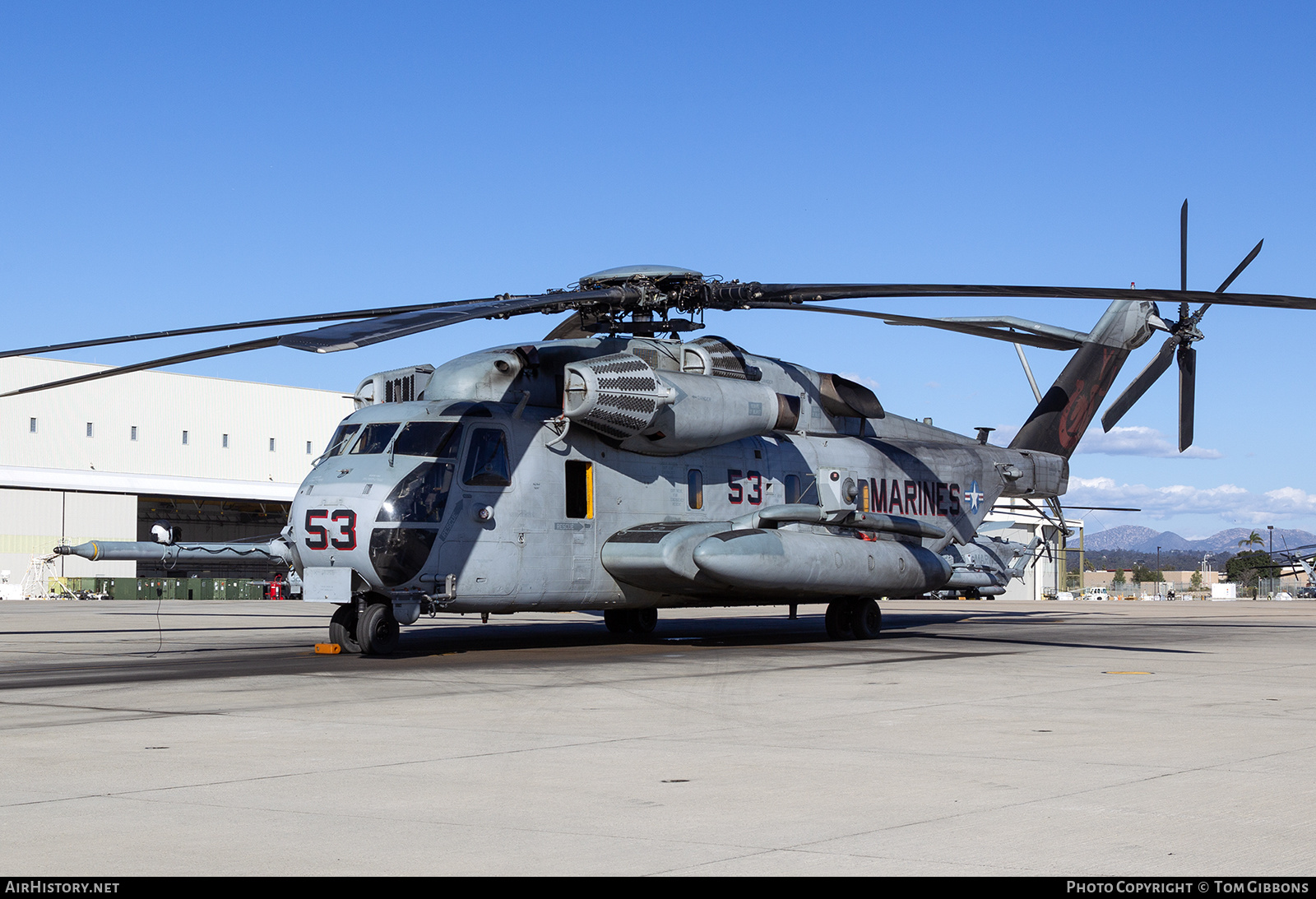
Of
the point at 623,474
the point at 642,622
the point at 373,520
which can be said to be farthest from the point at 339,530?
the point at 642,622

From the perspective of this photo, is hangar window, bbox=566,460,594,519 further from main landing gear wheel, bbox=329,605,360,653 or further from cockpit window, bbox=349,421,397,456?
main landing gear wheel, bbox=329,605,360,653

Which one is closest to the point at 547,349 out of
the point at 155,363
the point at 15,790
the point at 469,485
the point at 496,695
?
the point at 469,485

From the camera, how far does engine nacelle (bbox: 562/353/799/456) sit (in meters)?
18.1

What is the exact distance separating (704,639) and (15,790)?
15.7m

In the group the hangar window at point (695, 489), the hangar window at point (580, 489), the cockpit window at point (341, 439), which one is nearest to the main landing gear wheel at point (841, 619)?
the hangar window at point (695, 489)

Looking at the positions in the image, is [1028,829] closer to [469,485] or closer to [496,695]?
[496,695]

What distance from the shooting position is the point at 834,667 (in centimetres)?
1577

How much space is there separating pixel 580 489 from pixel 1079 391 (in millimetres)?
13254

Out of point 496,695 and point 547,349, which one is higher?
point 547,349

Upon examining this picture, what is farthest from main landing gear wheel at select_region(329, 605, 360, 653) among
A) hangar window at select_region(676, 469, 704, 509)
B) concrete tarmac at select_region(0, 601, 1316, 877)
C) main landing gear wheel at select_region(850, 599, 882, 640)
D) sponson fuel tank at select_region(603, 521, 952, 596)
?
main landing gear wheel at select_region(850, 599, 882, 640)

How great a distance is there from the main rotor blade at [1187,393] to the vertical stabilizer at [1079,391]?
316 centimetres

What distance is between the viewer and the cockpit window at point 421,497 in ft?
54.9

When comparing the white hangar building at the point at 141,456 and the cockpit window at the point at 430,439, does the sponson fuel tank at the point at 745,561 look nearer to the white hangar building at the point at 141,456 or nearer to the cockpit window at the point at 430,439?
the cockpit window at the point at 430,439

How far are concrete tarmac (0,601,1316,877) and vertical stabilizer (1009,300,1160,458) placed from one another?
1024 cm
